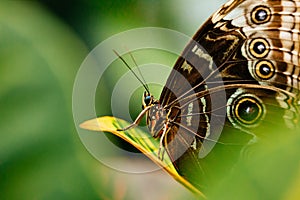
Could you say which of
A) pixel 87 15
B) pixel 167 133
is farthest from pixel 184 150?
pixel 87 15

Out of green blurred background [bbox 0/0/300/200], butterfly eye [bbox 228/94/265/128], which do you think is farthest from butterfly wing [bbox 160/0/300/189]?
green blurred background [bbox 0/0/300/200]

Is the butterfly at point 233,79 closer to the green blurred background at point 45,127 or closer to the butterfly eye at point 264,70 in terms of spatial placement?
the butterfly eye at point 264,70

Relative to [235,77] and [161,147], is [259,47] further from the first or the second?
[161,147]

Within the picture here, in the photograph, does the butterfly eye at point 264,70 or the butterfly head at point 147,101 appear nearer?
the butterfly eye at point 264,70

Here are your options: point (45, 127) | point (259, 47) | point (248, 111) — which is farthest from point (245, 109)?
point (45, 127)

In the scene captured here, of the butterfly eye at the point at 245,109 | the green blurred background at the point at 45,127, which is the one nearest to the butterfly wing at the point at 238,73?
the butterfly eye at the point at 245,109

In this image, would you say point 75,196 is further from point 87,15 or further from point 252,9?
point 87,15
